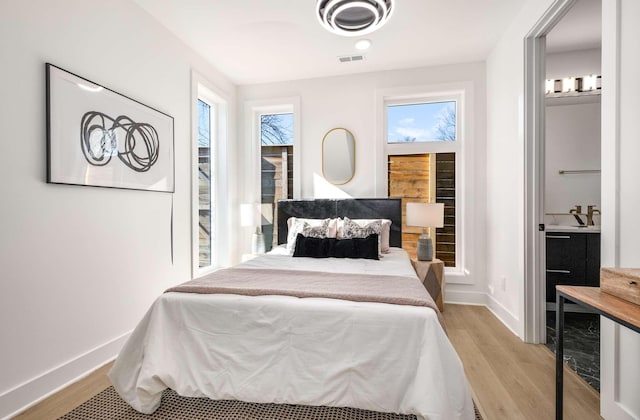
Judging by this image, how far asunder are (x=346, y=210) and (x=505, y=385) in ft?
7.59

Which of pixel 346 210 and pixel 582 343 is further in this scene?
pixel 346 210

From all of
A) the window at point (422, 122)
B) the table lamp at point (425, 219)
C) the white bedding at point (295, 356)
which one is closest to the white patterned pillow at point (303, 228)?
the table lamp at point (425, 219)

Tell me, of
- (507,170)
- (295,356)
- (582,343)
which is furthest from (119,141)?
(582,343)

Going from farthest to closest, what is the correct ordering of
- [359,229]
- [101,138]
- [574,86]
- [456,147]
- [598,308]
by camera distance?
1. [456,147]
2. [574,86]
3. [359,229]
4. [101,138]
5. [598,308]

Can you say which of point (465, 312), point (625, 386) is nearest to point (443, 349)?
point (625, 386)

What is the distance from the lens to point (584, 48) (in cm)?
345

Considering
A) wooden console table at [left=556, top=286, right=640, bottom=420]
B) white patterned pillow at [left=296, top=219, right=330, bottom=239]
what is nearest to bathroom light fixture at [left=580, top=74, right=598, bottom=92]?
wooden console table at [left=556, top=286, right=640, bottom=420]

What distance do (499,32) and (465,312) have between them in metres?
2.87

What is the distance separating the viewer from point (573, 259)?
324 cm

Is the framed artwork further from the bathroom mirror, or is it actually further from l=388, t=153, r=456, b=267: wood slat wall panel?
l=388, t=153, r=456, b=267: wood slat wall panel

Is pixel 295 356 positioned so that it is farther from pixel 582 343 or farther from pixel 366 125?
pixel 366 125

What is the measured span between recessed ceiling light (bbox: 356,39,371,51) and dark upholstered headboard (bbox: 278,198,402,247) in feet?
5.42

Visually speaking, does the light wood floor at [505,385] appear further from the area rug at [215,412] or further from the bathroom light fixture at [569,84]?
the bathroom light fixture at [569,84]

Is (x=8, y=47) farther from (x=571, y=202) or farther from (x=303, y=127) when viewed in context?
(x=571, y=202)
